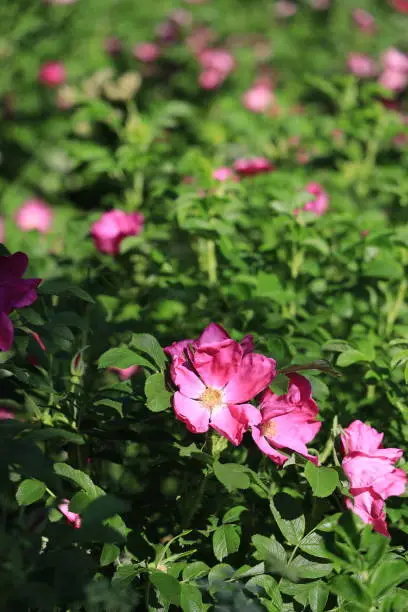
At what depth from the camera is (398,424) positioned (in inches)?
63.6

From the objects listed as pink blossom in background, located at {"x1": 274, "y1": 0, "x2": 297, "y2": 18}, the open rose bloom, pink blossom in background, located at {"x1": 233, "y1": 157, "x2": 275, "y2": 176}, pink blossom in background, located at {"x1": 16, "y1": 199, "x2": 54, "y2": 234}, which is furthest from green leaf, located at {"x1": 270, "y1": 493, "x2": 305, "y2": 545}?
pink blossom in background, located at {"x1": 274, "y1": 0, "x2": 297, "y2": 18}

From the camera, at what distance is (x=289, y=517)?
1.36 m

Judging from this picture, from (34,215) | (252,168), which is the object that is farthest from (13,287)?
(34,215)

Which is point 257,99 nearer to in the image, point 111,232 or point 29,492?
point 111,232

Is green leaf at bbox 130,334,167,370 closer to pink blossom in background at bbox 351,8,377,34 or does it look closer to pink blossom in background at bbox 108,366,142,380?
pink blossom in background at bbox 108,366,142,380

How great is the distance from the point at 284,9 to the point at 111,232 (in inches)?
131

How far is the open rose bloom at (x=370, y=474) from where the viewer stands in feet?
4.23

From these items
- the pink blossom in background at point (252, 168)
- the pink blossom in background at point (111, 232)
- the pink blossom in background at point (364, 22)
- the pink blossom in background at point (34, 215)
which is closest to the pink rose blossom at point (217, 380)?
the pink blossom in background at point (111, 232)

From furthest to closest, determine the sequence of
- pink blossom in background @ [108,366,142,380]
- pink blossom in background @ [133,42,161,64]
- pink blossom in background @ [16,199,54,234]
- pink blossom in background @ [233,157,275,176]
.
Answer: pink blossom in background @ [133,42,161,64] → pink blossom in background @ [16,199,54,234] → pink blossom in background @ [233,157,275,176] → pink blossom in background @ [108,366,142,380]

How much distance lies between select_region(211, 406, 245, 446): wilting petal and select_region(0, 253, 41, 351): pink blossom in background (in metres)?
0.34

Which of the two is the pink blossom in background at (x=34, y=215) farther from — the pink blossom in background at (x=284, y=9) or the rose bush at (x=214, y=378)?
the pink blossom in background at (x=284, y=9)

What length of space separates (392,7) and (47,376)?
186 inches

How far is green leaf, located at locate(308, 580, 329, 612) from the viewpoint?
1.28 metres

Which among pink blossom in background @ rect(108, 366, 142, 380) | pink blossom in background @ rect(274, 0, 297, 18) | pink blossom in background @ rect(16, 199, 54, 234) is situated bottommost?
pink blossom in background @ rect(16, 199, 54, 234)
